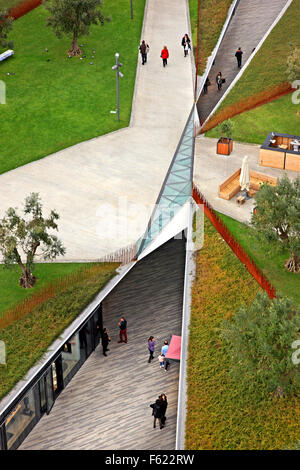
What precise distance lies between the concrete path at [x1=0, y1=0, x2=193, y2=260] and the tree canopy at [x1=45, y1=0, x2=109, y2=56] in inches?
175

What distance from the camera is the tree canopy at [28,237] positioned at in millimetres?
25469

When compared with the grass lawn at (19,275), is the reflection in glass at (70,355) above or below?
below

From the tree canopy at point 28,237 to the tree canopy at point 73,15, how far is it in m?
18.6

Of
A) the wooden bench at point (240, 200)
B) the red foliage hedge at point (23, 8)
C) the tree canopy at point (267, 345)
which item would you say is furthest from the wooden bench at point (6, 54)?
the tree canopy at point (267, 345)

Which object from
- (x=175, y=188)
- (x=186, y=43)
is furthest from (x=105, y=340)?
(x=186, y=43)

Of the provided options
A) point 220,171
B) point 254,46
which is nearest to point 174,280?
point 220,171

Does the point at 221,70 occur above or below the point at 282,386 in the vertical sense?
above

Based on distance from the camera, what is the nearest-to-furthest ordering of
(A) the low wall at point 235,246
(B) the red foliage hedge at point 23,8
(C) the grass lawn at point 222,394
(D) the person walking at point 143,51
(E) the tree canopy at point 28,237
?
(C) the grass lawn at point 222,394, (E) the tree canopy at point 28,237, (A) the low wall at point 235,246, (D) the person walking at point 143,51, (B) the red foliage hedge at point 23,8

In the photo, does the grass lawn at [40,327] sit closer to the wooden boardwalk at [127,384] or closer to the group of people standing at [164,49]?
Answer: the wooden boardwalk at [127,384]

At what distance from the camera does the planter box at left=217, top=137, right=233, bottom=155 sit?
3428 cm

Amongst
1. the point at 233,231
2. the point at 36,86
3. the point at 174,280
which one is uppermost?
the point at 36,86
